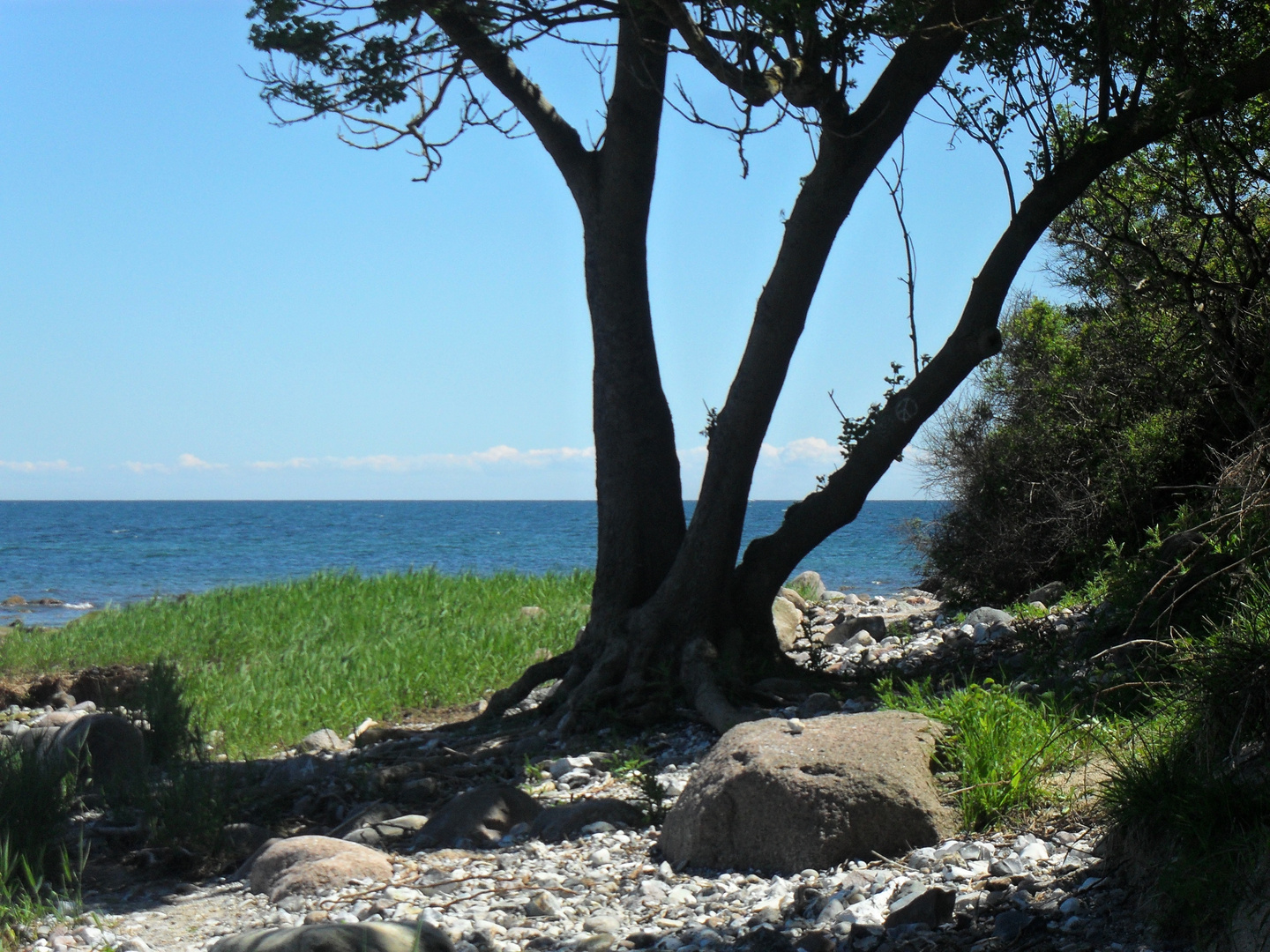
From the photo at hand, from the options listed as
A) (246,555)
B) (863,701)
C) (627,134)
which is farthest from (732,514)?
(246,555)

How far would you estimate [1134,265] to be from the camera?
8.16m

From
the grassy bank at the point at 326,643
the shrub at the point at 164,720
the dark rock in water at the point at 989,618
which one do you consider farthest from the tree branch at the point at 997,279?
the shrub at the point at 164,720

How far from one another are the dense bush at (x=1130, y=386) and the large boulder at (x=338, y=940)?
17.4 ft

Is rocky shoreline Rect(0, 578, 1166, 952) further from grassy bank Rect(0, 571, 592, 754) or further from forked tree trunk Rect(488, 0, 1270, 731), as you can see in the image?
grassy bank Rect(0, 571, 592, 754)

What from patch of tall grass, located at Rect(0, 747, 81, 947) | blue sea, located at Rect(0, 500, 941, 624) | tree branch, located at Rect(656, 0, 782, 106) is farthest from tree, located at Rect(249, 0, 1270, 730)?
blue sea, located at Rect(0, 500, 941, 624)

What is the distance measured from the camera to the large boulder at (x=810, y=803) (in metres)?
3.95

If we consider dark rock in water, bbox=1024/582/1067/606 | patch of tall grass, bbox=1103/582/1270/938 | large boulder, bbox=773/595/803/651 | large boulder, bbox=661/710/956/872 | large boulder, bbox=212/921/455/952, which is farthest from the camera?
large boulder, bbox=773/595/803/651

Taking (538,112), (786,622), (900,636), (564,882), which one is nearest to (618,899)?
(564,882)

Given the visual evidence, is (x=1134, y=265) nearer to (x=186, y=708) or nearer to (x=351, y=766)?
(x=351, y=766)

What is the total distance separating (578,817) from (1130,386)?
7688mm

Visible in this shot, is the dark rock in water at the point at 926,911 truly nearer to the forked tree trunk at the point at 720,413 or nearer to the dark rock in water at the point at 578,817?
the dark rock in water at the point at 578,817

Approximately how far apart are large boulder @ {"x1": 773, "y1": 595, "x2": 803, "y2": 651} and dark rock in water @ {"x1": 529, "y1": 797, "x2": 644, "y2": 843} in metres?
5.32

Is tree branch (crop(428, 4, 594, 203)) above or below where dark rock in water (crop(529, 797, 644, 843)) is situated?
above

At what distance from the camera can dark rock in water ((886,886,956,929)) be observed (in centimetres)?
324
